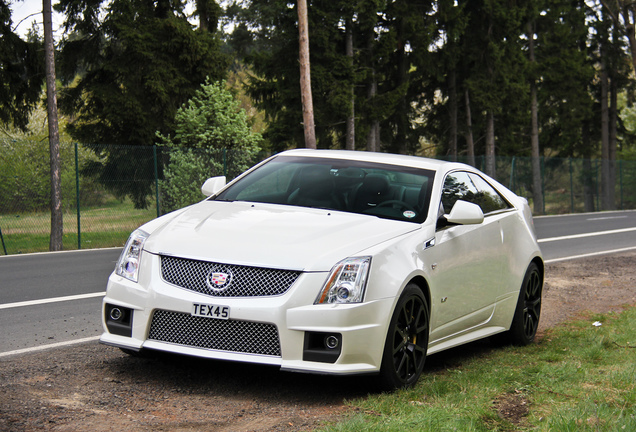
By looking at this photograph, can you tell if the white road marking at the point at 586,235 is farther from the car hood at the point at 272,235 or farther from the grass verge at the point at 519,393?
the car hood at the point at 272,235

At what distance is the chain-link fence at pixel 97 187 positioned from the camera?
63.2ft

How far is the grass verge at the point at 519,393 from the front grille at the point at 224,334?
70cm

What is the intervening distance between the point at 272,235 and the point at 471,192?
2.52m

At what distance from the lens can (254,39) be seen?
165 feet

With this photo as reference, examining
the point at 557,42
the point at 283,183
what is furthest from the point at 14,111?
the point at 557,42

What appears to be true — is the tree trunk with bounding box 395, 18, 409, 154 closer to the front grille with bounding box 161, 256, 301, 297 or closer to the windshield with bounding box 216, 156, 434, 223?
the windshield with bounding box 216, 156, 434, 223

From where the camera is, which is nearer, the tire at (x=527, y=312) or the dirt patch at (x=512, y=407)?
the dirt patch at (x=512, y=407)

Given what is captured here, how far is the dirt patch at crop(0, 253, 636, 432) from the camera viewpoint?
4.62 metres

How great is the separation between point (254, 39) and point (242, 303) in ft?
153

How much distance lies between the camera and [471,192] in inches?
285

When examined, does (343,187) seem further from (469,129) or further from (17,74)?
(469,129)

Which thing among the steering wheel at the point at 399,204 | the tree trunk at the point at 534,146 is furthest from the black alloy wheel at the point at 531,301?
the tree trunk at the point at 534,146

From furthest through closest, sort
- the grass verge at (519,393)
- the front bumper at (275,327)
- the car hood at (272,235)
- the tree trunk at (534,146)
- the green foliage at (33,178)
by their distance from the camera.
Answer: the tree trunk at (534,146), the green foliage at (33,178), the car hood at (272,235), the front bumper at (275,327), the grass verge at (519,393)

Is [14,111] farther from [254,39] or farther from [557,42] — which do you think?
[557,42]
